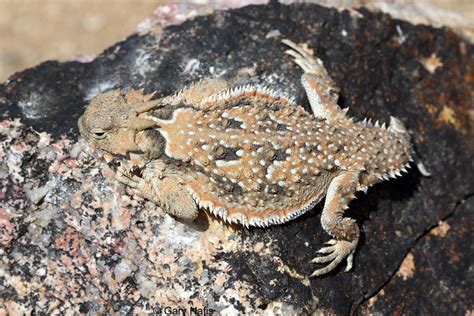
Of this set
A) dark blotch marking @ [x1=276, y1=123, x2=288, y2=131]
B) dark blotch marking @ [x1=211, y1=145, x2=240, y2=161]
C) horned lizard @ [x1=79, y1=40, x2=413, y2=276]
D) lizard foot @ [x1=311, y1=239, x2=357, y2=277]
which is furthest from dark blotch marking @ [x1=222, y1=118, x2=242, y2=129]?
lizard foot @ [x1=311, y1=239, x2=357, y2=277]

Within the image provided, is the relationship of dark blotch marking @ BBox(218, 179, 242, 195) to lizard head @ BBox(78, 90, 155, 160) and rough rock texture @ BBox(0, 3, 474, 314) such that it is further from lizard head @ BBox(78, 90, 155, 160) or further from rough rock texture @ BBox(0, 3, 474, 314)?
lizard head @ BBox(78, 90, 155, 160)

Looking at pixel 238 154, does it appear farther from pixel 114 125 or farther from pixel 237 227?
pixel 114 125

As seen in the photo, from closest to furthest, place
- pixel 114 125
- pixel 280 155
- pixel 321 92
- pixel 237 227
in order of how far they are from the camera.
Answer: pixel 114 125 < pixel 280 155 < pixel 237 227 < pixel 321 92

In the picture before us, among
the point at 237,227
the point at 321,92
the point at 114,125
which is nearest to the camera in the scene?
the point at 114,125

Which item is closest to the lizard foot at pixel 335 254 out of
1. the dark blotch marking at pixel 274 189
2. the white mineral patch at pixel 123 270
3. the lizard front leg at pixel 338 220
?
the lizard front leg at pixel 338 220

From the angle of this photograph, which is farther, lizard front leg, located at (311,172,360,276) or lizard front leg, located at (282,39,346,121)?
lizard front leg, located at (282,39,346,121)

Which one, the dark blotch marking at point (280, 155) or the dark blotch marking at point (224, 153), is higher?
the dark blotch marking at point (224, 153)

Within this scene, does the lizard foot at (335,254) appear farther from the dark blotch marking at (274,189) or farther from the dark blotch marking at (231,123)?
the dark blotch marking at (231,123)

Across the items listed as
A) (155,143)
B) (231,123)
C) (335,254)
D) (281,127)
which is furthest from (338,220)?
(155,143)
